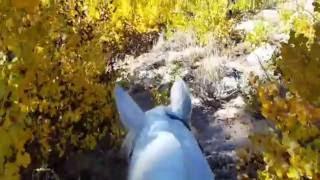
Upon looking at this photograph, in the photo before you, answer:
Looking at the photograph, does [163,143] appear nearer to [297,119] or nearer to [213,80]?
[297,119]

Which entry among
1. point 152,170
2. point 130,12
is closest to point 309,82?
point 152,170

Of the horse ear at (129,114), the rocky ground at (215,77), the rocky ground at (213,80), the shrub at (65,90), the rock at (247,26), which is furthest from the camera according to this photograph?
the rock at (247,26)

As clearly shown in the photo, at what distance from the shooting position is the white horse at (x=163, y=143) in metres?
1.98

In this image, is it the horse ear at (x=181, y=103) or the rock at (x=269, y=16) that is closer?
the horse ear at (x=181, y=103)

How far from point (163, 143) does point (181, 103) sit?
0.33 meters

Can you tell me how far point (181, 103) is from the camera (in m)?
2.39

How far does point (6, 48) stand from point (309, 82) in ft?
3.48

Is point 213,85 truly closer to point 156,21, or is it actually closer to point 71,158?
point 156,21

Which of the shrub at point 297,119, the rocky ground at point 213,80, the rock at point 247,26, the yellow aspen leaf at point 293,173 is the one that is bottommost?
the rocky ground at point 213,80

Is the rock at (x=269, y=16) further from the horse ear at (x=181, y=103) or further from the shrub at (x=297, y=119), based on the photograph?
the horse ear at (x=181, y=103)

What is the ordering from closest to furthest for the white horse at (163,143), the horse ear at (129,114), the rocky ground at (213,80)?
the white horse at (163,143)
the horse ear at (129,114)
the rocky ground at (213,80)

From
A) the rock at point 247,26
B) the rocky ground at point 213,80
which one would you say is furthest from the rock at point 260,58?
the rock at point 247,26

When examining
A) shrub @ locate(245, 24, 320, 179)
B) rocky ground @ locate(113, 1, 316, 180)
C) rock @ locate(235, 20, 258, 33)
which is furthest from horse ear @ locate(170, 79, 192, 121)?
rock @ locate(235, 20, 258, 33)

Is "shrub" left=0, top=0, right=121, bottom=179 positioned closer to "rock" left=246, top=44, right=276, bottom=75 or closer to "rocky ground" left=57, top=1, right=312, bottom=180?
"rocky ground" left=57, top=1, right=312, bottom=180
